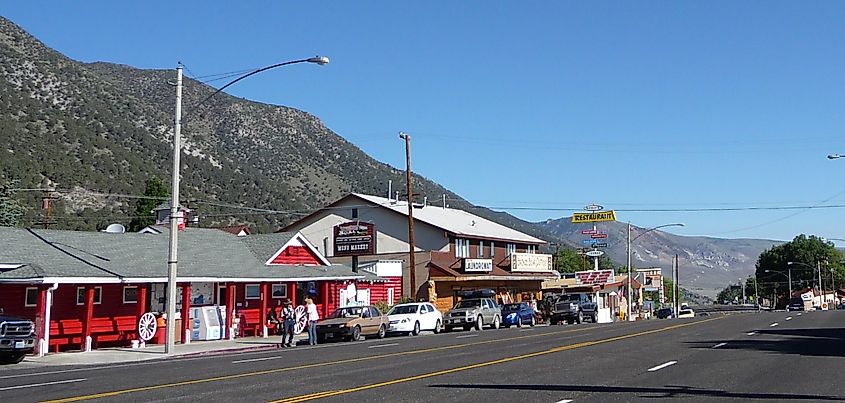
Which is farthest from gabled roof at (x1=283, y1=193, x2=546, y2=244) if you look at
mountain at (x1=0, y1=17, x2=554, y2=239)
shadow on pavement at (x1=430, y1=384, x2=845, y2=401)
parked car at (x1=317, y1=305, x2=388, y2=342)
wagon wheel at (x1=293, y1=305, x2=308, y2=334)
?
shadow on pavement at (x1=430, y1=384, x2=845, y2=401)

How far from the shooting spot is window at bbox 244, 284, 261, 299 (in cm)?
Answer: 4303

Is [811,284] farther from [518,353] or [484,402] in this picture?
[484,402]

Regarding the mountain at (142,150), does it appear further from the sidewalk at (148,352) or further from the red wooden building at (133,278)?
the sidewalk at (148,352)

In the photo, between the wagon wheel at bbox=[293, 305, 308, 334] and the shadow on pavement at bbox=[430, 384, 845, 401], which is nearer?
the shadow on pavement at bbox=[430, 384, 845, 401]

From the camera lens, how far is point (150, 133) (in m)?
104

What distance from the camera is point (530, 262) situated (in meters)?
70.3

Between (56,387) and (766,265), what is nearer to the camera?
(56,387)

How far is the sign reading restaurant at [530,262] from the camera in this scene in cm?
6825

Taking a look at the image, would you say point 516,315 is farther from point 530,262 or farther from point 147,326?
point 147,326

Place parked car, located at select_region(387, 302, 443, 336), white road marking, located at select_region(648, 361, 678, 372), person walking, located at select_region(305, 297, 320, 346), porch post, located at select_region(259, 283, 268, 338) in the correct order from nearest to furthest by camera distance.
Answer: white road marking, located at select_region(648, 361, 678, 372) < person walking, located at select_region(305, 297, 320, 346) < porch post, located at select_region(259, 283, 268, 338) < parked car, located at select_region(387, 302, 443, 336)

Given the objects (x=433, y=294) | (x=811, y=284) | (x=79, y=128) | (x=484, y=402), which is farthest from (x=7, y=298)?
(x=811, y=284)

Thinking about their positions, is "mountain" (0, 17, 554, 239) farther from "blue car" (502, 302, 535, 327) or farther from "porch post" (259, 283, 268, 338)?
"porch post" (259, 283, 268, 338)

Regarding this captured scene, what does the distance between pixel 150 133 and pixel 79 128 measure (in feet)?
46.6

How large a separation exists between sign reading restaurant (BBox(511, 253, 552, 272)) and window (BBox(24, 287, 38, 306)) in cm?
4056
